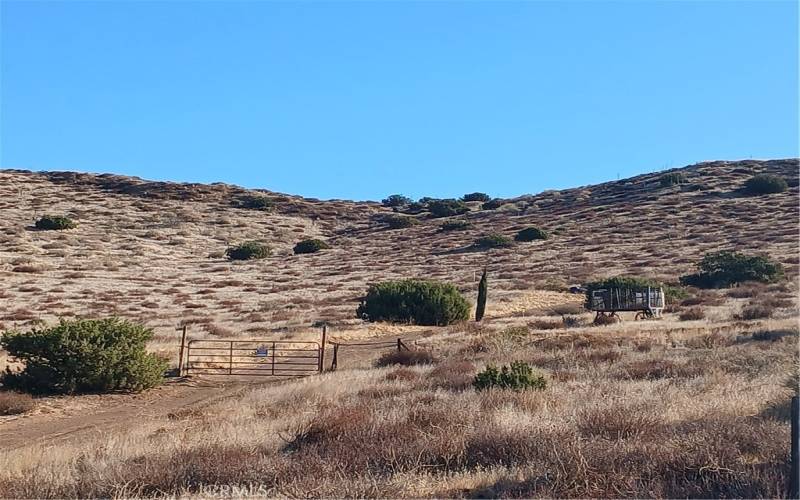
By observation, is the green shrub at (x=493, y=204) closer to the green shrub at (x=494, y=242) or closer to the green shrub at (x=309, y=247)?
the green shrub at (x=494, y=242)

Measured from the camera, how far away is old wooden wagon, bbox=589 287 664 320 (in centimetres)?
2923

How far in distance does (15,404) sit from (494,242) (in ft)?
172

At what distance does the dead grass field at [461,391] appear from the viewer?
6203 mm

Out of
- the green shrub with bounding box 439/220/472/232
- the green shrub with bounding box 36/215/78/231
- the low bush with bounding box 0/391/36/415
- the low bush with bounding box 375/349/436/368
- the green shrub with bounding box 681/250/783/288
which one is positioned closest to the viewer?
the low bush with bounding box 0/391/36/415

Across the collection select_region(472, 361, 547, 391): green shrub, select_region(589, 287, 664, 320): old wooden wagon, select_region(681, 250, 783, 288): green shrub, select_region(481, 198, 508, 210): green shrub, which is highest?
select_region(481, 198, 508, 210): green shrub

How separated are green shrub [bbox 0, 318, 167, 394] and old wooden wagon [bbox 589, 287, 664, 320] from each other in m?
19.3

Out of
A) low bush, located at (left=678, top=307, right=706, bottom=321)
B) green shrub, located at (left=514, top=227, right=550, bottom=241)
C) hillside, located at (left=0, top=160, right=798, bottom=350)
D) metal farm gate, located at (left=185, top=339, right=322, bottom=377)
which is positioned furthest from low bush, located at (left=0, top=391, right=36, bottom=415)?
green shrub, located at (left=514, top=227, right=550, bottom=241)

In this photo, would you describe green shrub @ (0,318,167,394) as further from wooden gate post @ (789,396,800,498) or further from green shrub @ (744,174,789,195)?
green shrub @ (744,174,789,195)

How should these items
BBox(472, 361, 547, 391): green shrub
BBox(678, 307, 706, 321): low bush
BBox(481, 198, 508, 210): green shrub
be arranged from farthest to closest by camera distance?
BBox(481, 198, 508, 210): green shrub → BBox(678, 307, 706, 321): low bush → BBox(472, 361, 547, 391): green shrub

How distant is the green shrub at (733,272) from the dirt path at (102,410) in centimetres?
3044

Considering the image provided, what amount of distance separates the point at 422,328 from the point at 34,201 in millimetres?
66647

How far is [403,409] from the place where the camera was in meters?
9.96

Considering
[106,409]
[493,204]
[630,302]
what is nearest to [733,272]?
[630,302]

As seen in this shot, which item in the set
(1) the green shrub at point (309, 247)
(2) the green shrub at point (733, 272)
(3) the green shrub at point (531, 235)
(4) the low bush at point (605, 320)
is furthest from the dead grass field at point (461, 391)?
(1) the green shrub at point (309, 247)
